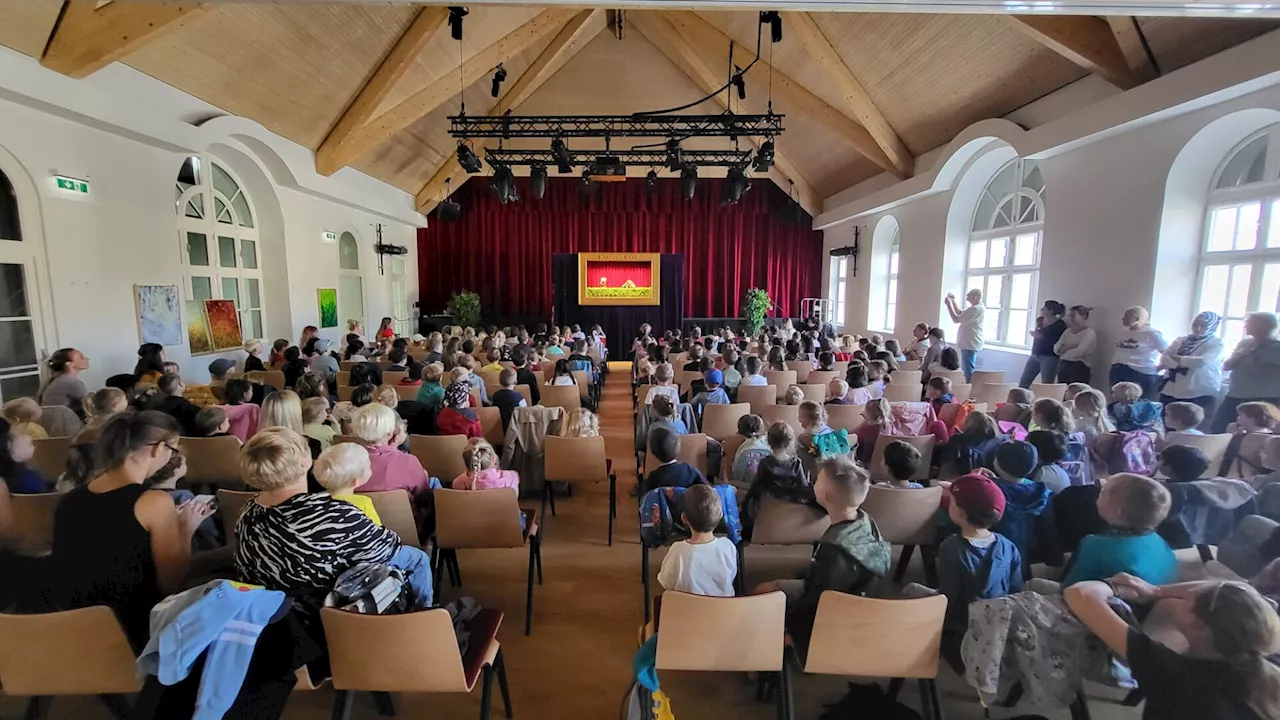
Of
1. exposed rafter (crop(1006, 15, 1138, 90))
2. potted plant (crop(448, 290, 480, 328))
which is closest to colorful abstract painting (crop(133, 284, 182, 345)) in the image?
potted plant (crop(448, 290, 480, 328))

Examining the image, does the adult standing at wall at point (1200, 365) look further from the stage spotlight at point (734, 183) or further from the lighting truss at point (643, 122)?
the stage spotlight at point (734, 183)

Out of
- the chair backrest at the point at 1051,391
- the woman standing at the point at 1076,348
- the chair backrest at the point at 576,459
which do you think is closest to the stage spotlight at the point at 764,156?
the woman standing at the point at 1076,348

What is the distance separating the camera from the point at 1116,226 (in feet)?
20.0

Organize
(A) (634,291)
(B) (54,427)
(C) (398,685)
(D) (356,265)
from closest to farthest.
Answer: (C) (398,685) < (B) (54,427) < (D) (356,265) < (A) (634,291)

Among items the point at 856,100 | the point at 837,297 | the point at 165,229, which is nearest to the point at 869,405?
the point at 856,100

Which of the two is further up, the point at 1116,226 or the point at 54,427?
the point at 1116,226

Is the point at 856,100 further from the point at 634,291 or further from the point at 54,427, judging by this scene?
the point at 54,427

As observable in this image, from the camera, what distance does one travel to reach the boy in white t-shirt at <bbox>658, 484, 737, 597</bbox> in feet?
7.09

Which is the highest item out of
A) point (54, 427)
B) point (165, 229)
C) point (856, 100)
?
point (856, 100)

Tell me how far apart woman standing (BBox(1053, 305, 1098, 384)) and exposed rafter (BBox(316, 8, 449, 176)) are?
8.43m

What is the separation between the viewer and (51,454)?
131 inches

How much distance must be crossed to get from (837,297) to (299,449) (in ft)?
48.6

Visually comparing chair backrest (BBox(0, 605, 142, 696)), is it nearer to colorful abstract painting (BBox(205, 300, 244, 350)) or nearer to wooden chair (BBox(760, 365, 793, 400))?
wooden chair (BBox(760, 365, 793, 400))

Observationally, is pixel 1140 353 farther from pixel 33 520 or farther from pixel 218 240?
pixel 218 240
